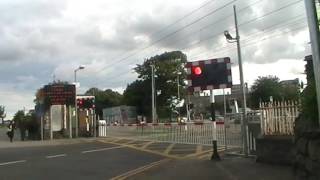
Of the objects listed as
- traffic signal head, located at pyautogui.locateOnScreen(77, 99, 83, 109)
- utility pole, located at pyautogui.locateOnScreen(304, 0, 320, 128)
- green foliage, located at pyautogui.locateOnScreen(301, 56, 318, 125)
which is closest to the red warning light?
green foliage, located at pyautogui.locateOnScreen(301, 56, 318, 125)

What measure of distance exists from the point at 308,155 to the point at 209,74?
→ 977cm

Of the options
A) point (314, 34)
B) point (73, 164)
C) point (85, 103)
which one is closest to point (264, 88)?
point (85, 103)

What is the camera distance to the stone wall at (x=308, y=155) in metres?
10.3

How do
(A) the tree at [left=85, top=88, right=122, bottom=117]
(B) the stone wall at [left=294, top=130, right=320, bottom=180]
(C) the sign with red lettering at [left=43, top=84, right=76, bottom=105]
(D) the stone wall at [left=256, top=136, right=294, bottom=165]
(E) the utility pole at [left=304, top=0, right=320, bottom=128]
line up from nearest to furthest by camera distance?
(E) the utility pole at [left=304, top=0, right=320, bottom=128] → (B) the stone wall at [left=294, top=130, right=320, bottom=180] → (D) the stone wall at [left=256, top=136, right=294, bottom=165] → (C) the sign with red lettering at [left=43, top=84, right=76, bottom=105] → (A) the tree at [left=85, top=88, right=122, bottom=117]

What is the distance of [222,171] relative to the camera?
1608cm

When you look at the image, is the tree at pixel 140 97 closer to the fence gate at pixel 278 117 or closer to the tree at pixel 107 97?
the tree at pixel 107 97

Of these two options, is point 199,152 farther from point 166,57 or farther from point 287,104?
point 166,57

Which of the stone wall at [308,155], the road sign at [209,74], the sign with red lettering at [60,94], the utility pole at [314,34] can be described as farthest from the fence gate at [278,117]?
the sign with red lettering at [60,94]

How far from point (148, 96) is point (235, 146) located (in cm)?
9263

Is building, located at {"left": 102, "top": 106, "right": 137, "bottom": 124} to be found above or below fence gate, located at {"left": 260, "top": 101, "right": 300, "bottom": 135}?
above

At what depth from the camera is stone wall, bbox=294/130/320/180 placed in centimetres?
1029

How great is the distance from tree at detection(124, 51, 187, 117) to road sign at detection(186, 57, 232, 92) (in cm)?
8959

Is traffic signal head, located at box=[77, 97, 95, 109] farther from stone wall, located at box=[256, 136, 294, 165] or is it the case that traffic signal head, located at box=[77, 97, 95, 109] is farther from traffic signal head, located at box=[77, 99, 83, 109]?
stone wall, located at box=[256, 136, 294, 165]

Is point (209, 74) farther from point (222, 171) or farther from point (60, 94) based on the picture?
point (60, 94)
